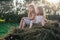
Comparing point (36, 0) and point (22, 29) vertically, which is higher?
point (36, 0)

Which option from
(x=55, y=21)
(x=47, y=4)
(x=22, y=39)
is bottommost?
(x=22, y=39)

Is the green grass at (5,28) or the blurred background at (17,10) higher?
the blurred background at (17,10)

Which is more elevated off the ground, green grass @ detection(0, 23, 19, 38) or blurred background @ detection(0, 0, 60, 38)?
blurred background @ detection(0, 0, 60, 38)

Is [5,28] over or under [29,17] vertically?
under

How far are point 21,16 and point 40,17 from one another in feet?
0.70

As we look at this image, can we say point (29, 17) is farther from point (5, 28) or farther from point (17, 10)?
point (5, 28)

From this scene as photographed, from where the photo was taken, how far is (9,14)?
2.32m

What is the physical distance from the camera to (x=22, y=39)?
229 centimetres

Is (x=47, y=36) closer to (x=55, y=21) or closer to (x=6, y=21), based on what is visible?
(x=55, y=21)

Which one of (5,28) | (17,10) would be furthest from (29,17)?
(5,28)

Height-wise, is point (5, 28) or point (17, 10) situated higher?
point (17, 10)

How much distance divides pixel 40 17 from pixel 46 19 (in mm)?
71


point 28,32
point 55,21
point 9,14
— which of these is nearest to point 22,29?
point 28,32

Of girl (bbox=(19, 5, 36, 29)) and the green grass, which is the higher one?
girl (bbox=(19, 5, 36, 29))
